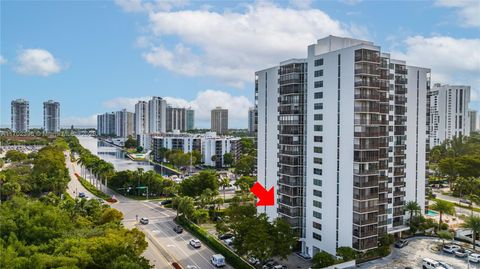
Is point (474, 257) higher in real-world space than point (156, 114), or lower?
lower

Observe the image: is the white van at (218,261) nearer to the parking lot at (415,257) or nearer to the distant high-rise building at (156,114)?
the parking lot at (415,257)

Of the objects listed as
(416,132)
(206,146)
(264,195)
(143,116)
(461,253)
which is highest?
(143,116)

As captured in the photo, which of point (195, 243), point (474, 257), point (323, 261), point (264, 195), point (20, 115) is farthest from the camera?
point (20, 115)

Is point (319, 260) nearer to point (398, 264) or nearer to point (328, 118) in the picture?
point (398, 264)

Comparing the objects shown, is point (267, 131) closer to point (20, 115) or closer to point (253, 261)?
point (253, 261)

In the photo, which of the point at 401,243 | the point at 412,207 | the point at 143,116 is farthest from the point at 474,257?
the point at 143,116

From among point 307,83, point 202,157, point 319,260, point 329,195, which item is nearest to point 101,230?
point 319,260
